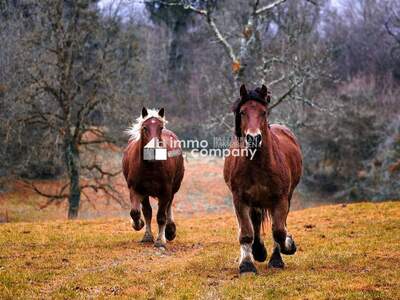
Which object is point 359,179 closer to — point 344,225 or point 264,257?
point 344,225

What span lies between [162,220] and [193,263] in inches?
98.0

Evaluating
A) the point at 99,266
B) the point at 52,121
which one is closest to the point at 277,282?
the point at 99,266

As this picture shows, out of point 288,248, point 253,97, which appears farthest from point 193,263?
point 253,97

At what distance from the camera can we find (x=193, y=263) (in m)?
9.74

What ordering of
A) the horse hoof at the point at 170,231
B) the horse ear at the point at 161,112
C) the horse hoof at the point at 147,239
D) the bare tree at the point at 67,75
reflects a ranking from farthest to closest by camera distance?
the bare tree at the point at 67,75 → the horse hoof at the point at 170,231 → the horse hoof at the point at 147,239 → the horse ear at the point at 161,112

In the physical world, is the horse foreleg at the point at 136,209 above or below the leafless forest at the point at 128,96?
below

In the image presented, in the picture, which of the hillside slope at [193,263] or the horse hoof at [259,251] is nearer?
the hillside slope at [193,263]

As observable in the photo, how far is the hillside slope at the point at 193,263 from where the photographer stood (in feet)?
24.2

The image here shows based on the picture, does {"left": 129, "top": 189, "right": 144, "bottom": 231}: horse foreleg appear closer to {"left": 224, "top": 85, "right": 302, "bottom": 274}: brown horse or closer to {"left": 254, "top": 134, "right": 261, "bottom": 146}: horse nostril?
{"left": 224, "top": 85, "right": 302, "bottom": 274}: brown horse

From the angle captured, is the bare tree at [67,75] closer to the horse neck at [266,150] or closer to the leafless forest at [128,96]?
the leafless forest at [128,96]

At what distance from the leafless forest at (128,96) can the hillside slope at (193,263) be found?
288 inches

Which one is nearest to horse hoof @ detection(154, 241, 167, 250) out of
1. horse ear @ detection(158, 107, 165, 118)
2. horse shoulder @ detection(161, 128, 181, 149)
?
horse shoulder @ detection(161, 128, 181, 149)

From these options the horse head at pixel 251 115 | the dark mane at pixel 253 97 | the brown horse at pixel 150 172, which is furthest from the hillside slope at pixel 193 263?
the dark mane at pixel 253 97

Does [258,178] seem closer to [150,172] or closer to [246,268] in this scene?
[246,268]
